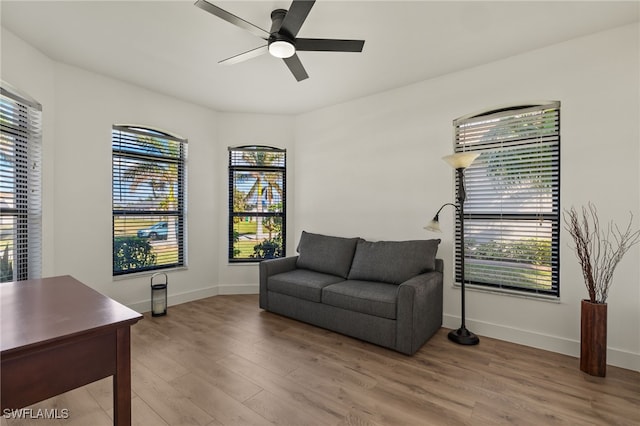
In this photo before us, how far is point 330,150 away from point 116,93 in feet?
8.67

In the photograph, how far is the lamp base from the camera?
2904 millimetres

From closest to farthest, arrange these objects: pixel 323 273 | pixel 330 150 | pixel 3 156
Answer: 1. pixel 3 156
2. pixel 323 273
3. pixel 330 150

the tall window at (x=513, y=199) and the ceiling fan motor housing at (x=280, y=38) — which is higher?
the ceiling fan motor housing at (x=280, y=38)

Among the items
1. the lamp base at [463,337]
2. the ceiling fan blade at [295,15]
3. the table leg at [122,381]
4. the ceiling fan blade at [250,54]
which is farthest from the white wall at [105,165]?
the lamp base at [463,337]

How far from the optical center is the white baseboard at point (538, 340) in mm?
2461

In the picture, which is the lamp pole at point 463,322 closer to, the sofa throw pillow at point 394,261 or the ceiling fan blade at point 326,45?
the sofa throw pillow at point 394,261

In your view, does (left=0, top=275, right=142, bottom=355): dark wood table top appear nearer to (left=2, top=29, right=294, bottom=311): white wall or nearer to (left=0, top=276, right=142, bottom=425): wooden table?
(left=0, top=276, right=142, bottom=425): wooden table

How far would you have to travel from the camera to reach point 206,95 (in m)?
3.94

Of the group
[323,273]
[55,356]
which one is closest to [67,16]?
[55,356]

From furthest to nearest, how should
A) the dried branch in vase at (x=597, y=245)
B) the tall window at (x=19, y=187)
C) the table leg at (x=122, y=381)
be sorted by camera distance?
1. the tall window at (x=19, y=187)
2. the dried branch in vase at (x=597, y=245)
3. the table leg at (x=122, y=381)

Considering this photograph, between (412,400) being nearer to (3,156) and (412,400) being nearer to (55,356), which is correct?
(55,356)

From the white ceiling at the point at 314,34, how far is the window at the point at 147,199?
75 centimetres

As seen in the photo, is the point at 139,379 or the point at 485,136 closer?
the point at 139,379

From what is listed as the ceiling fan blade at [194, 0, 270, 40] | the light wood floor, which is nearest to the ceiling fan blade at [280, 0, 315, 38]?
the ceiling fan blade at [194, 0, 270, 40]
